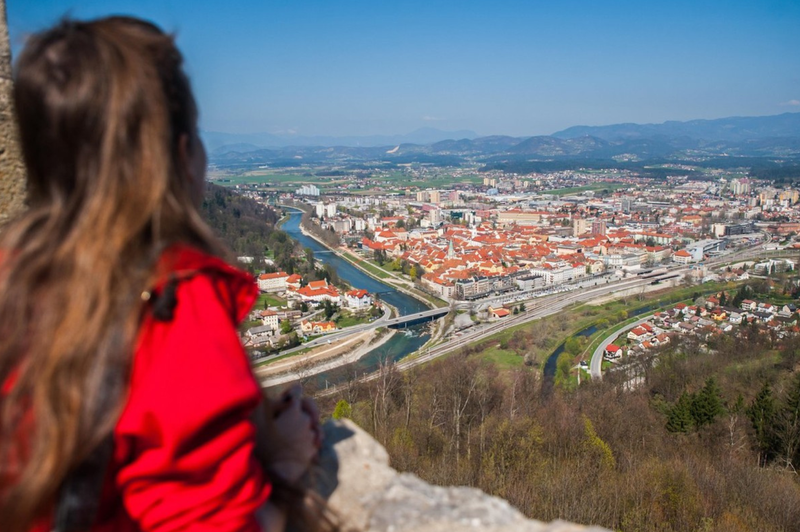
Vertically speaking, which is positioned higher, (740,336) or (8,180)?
(8,180)

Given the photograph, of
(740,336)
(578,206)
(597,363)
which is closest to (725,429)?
(597,363)

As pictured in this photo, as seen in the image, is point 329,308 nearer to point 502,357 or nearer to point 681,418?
point 502,357

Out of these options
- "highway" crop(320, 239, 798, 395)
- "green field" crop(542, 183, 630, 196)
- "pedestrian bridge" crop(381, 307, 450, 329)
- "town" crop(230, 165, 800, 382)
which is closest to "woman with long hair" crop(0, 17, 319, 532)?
"town" crop(230, 165, 800, 382)

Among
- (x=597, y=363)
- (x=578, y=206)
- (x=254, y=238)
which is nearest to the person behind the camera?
(x=597, y=363)

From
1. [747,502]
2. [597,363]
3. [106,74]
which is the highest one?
[106,74]

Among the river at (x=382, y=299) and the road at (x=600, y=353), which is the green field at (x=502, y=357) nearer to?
the road at (x=600, y=353)

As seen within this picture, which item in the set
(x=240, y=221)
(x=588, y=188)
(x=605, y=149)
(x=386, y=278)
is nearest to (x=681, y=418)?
(x=386, y=278)

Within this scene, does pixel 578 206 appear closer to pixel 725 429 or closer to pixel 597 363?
pixel 597 363

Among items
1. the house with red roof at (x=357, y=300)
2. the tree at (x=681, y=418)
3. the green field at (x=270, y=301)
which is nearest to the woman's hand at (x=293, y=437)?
the tree at (x=681, y=418)
